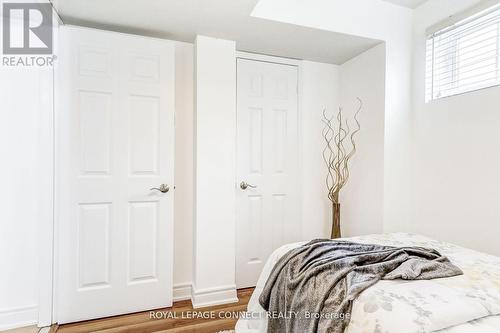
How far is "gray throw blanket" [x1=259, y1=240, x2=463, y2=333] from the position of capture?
3.52 ft

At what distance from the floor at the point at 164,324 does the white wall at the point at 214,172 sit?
0.15 m

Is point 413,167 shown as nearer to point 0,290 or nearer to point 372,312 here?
point 372,312

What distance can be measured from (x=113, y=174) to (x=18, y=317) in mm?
1161

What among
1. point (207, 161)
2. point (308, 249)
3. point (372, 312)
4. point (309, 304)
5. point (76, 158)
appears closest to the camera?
point (372, 312)

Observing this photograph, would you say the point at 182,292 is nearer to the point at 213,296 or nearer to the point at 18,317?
the point at 213,296

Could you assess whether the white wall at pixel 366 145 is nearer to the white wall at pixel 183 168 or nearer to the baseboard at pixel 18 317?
the white wall at pixel 183 168

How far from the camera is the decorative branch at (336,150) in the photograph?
2.74m

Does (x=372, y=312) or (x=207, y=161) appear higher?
(x=207, y=161)

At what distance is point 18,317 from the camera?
75.0 inches

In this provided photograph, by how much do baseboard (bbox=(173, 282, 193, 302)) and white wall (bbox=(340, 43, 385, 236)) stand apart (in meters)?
1.60

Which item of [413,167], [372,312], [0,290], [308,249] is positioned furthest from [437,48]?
[0,290]

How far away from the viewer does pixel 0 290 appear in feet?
6.16

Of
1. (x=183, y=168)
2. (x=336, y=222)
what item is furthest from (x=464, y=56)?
(x=183, y=168)

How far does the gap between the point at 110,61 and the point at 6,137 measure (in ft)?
2.85
